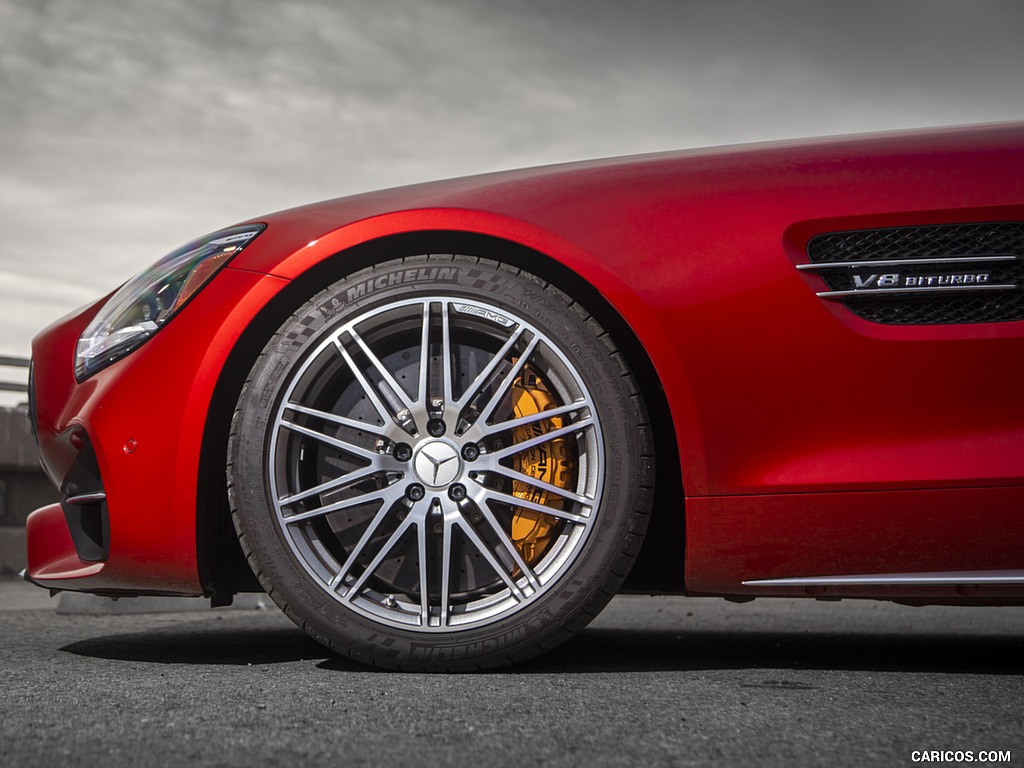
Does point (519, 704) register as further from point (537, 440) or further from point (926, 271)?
point (926, 271)

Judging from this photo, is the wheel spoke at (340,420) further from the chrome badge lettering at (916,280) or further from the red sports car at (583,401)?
the chrome badge lettering at (916,280)

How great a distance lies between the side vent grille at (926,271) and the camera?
2262 mm

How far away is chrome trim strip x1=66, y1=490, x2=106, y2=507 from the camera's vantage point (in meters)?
2.47

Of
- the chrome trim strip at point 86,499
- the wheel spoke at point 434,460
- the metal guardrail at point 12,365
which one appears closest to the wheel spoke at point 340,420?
the wheel spoke at point 434,460

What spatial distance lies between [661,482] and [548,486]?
32 centimetres

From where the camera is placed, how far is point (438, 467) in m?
2.29

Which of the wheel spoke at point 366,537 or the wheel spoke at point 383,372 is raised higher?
the wheel spoke at point 383,372

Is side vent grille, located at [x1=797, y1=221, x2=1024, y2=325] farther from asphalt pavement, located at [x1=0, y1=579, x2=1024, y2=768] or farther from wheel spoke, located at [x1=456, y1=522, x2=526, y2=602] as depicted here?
wheel spoke, located at [x1=456, y1=522, x2=526, y2=602]

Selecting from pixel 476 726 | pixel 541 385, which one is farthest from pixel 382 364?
pixel 476 726

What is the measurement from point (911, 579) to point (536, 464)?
829mm

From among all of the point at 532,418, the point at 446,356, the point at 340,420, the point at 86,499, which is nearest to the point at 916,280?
the point at 532,418

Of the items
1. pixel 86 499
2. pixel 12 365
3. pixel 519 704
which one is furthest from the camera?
pixel 12 365

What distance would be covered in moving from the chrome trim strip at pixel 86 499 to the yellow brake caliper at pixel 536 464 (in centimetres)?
97

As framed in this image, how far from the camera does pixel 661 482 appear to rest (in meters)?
2.46
